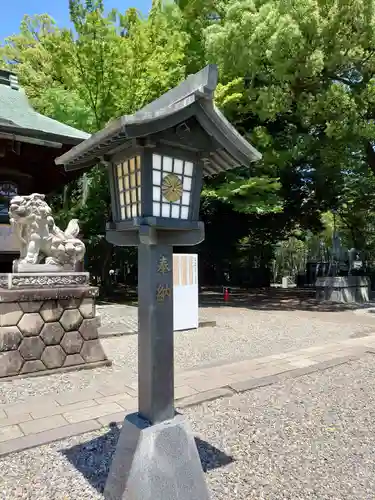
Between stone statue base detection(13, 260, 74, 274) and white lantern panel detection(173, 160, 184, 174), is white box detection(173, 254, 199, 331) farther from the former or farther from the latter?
white lantern panel detection(173, 160, 184, 174)

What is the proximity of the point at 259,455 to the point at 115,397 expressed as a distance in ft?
6.05

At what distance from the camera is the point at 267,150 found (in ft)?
41.2

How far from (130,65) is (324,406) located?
919cm

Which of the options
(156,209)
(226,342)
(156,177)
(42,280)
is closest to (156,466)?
(156,209)

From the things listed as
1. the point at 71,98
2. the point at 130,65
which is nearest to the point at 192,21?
the point at 130,65

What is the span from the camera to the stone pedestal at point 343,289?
590 inches

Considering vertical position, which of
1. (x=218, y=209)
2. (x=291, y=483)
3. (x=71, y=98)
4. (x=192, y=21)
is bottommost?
(x=291, y=483)

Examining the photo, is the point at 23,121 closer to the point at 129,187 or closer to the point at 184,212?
the point at 129,187

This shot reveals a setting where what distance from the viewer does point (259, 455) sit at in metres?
3.22

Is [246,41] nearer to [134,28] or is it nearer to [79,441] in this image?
[134,28]

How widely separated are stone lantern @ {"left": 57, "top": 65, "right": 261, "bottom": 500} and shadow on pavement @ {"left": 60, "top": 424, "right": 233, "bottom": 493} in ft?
1.25

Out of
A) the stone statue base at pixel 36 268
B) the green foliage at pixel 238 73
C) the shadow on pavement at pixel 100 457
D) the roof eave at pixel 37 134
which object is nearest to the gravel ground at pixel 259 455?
the shadow on pavement at pixel 100 457

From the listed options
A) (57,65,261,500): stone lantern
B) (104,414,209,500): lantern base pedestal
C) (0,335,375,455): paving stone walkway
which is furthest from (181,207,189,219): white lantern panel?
(0,335,375,455): paving stone walkway

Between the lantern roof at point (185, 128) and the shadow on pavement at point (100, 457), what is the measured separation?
2.32 m
